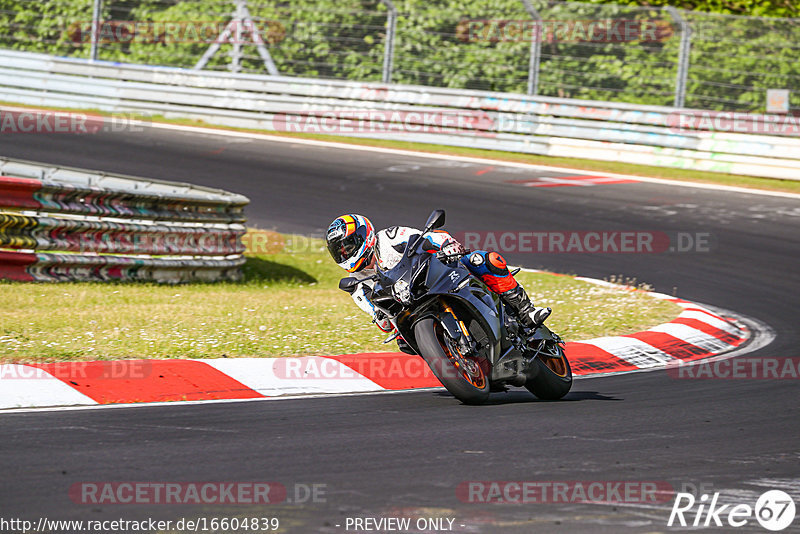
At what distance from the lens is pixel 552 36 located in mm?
20188

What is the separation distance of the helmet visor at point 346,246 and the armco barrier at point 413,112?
13353 mm

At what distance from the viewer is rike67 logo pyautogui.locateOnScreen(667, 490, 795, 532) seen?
167 inches

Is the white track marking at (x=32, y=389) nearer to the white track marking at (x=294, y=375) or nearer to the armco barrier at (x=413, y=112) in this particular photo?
the white track marking at (x=294, y=375)

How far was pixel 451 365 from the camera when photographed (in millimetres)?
6359

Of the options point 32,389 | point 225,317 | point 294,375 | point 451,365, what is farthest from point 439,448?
point 225,317

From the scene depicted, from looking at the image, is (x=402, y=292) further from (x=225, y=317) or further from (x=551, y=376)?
(x=225, y=317)

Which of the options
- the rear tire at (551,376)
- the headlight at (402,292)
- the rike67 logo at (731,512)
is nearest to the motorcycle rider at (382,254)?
the headlight at (402,292)

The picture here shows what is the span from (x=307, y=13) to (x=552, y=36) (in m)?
4.79

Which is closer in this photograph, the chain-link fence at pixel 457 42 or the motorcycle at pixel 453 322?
the motorcycle at pixel 453 322

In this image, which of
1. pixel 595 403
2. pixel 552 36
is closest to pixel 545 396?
pixel 595 403

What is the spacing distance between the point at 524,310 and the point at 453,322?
679mm

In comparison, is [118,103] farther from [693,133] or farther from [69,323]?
[69,323]

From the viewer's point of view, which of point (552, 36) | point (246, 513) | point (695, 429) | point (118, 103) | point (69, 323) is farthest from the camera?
point (118, 103)

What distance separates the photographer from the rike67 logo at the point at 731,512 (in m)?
4.23
